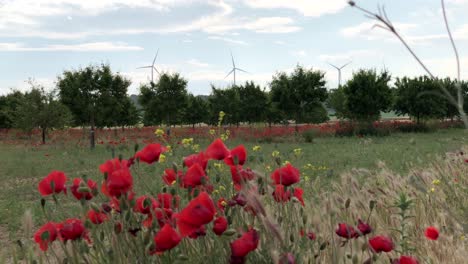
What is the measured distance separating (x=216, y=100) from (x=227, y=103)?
2.45 meters

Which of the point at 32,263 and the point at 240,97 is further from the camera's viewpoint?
the point at 240,97

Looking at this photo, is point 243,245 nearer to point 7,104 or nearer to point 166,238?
point 166,238

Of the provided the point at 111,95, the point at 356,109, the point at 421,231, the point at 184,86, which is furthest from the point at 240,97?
the point at 421,231

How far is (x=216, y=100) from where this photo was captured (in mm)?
42094

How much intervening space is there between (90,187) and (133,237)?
1.06 ft

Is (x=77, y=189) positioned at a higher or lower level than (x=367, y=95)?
lower

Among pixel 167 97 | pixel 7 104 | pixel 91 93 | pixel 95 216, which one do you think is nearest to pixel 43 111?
pixel 91 93

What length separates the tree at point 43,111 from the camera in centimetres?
2900

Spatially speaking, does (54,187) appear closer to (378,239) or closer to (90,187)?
(90,187)

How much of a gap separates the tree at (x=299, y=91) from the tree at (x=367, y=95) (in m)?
2.24

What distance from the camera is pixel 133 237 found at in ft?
7.63

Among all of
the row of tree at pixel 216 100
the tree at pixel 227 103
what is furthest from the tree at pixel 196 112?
the tree at pixel 227 103

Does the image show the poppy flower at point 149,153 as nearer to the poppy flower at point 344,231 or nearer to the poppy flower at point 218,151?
the poppy flower at point 218,151

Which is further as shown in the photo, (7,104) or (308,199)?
(7,104)
